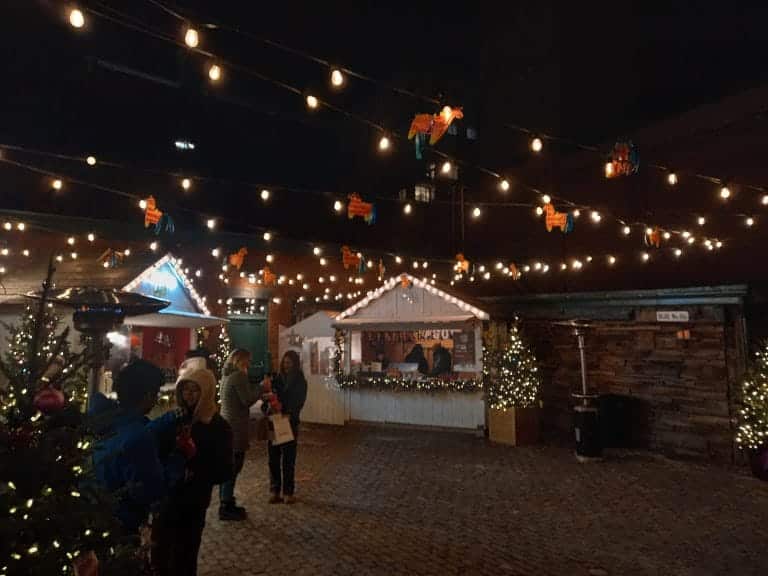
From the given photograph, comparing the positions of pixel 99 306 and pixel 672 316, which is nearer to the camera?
pixel 99 306

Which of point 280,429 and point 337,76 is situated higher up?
point 337,76

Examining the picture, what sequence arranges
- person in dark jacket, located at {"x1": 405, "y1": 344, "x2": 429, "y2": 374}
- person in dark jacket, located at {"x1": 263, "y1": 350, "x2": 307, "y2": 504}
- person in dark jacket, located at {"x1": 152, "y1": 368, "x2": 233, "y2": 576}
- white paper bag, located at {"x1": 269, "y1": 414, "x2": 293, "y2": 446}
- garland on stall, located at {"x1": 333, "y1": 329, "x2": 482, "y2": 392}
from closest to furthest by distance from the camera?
person in dark jacket, located at {"x1": 152, "y1": 368, "x2": 233, "y2": 576}
white paper bag, located at {"x1": 269, "y1": 414, "x2": 293, "y2": 446}
person in dark jacket, located at {"x1": 263, "y1": 350, "x2": 307, "y2": 504}
garland on stall, located at {"x1": 333, "y1": 329, "x2": 482, "y2": 392}
person in dark jacket, located at {"x1": 405, "y1": 344, "x2": 429, "y2": 374}

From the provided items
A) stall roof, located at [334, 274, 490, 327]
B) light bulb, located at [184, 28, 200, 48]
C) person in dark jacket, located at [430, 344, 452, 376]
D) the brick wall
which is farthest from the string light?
person in dark jacket, located at [430, 344, 452, 376]

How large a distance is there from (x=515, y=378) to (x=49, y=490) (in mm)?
9436

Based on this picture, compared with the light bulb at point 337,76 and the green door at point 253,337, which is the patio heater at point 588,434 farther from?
the green door at point 253,337

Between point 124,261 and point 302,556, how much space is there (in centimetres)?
852

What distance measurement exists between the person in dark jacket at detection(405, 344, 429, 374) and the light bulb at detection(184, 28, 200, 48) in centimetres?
987

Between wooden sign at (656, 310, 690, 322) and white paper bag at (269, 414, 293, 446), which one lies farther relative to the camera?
wooden sign at (656, 310, 690, 322)

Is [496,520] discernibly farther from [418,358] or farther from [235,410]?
[418,358]

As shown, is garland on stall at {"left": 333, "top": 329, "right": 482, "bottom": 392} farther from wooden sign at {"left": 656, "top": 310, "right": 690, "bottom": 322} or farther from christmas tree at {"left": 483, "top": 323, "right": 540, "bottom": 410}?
wooden sign at {"left": 656, "top": 310, "right": 690, "bottom": 322}

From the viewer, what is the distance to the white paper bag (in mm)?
6332

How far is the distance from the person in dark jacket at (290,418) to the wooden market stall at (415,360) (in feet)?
19.1

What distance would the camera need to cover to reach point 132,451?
305cm

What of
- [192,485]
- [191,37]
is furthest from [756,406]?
[191,37]
